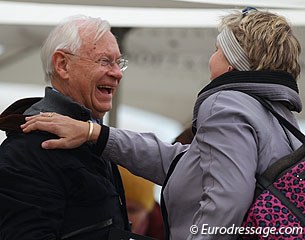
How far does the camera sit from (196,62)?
7000 millimetres

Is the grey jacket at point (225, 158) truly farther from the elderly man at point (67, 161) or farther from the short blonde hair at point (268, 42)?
the elderly man at point (67, 161)

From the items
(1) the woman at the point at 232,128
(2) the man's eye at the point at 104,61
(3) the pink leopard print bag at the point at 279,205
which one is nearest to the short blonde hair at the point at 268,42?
(1) the woman at the point at 232,128

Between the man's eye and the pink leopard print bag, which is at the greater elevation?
the man's eye

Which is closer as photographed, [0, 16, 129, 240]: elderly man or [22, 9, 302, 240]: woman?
[22, 9, 302, 240]: woman

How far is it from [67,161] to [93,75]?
1.05 ft

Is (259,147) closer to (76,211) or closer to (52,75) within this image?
(76,211)

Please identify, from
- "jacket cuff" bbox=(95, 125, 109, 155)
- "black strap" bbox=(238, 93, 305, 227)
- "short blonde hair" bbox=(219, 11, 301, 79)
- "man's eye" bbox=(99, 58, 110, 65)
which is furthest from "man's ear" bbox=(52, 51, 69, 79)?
"black strap" bbox=(238, 93, 305, 227)

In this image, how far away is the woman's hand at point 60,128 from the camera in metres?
2.70

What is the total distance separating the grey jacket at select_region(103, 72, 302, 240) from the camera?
2.37 metres

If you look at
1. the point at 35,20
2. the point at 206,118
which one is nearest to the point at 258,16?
the point at 206,118

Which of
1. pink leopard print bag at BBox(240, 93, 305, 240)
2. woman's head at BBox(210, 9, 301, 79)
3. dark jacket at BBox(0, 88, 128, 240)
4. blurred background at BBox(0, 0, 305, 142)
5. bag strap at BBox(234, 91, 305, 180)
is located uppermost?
woman's head at BBox(210, 9, 301, 79)

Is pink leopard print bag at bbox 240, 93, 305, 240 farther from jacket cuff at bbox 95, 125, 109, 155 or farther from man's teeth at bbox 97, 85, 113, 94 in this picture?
man's teeth at bbox 97, 85, 113, 94

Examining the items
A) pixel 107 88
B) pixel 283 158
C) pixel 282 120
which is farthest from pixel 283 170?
pixel 107 88

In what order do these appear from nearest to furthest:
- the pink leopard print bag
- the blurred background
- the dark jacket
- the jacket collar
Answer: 1. the pink leopard print bag
2. the dark jacket
3. the jacket collar
4. the blurred background
